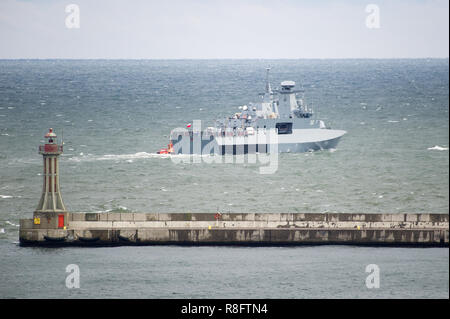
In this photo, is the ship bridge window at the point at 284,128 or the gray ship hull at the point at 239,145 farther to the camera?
the ship bridge window at the point at 284,128

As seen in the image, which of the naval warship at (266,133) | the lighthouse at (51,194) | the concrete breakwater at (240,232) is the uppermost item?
the naval warship at (266,133)

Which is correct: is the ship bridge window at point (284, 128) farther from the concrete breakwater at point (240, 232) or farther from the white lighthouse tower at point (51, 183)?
the white lighthouse tower at point (51, 183)

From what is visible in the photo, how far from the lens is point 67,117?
132 meters

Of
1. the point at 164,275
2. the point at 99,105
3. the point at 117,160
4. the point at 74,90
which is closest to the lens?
the point at 164,275

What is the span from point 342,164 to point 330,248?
1582 inches

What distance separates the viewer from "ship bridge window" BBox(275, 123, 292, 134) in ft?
330

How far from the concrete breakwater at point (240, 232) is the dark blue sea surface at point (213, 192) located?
1.10m

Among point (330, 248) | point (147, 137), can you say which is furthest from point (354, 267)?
point (147, 137)

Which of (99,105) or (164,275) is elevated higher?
(99,105)

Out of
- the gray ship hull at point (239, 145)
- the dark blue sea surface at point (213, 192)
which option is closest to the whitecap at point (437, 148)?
the dark blue sea surface at point (213, 192)

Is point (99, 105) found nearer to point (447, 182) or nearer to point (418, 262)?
point (447, 182)

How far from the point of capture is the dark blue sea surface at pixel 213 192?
150 feet

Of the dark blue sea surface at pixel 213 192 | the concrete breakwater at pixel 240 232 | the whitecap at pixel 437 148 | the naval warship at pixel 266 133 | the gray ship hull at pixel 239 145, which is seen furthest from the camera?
the whitecap at pixel 437 148

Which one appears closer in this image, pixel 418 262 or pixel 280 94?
pixel 418 262
